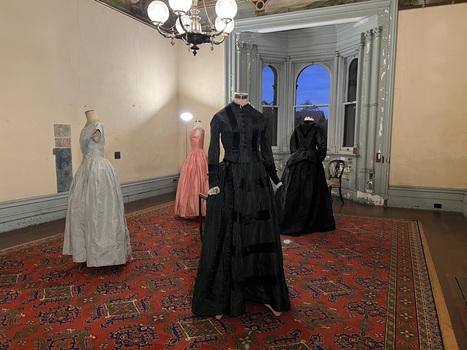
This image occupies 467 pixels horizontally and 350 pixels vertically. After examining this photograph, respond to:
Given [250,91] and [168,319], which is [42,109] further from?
[250,91]

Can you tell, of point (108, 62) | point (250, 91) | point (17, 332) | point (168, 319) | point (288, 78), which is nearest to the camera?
point (17, 332)

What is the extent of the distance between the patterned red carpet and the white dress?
19 cm

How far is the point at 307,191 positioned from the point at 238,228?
2237 mm

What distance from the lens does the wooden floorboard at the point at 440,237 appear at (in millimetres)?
2529

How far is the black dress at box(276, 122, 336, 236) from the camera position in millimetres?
4297

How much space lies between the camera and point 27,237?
4055mm

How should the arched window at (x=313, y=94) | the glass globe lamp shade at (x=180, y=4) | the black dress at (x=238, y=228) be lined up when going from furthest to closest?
the arched window at (x=313, y=94), the glass globe lamp shade at (x=180, y=4), the black dress at (x=238, y=228)

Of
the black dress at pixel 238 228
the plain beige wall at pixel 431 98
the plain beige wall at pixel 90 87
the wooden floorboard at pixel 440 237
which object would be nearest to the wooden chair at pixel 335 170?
the wooden floorboard at pixel 440 237

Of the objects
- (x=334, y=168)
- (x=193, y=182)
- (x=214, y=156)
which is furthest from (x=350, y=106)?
(x=214, y=156)

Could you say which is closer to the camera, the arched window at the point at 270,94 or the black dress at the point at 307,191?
the black dress at the point at 307,191

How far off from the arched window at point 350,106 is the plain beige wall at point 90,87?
108 inches

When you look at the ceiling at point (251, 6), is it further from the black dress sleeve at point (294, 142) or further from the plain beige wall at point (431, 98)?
the black dress sleeve at point (294, 142)

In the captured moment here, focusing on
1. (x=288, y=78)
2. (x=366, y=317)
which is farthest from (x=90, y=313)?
(x=288, y=78)

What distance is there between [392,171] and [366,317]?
422 centimetres
